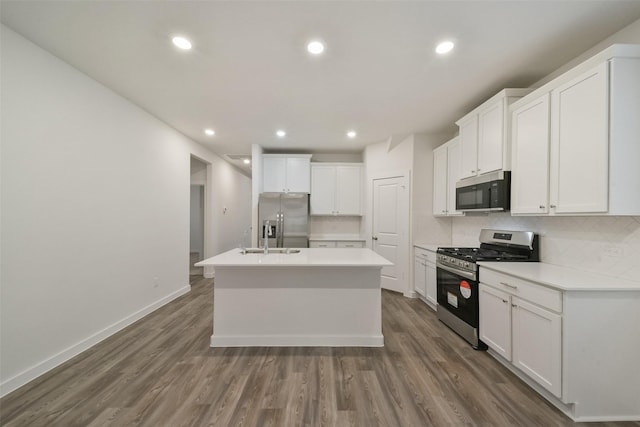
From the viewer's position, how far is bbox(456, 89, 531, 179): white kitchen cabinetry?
242cm

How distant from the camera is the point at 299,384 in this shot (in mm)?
1915

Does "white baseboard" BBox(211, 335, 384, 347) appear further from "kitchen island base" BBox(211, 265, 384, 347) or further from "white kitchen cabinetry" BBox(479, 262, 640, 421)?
"white kitchen cabinetry" BBox(479, 262, 640, 421)

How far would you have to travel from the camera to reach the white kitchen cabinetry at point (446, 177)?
11.1ft

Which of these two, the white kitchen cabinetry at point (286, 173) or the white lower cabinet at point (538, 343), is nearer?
the white lower cabinet at point (538, 343)

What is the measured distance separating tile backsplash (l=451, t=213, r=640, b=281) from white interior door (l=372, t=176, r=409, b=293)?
1610 millimetres

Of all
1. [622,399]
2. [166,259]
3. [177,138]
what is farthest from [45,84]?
[622,399]

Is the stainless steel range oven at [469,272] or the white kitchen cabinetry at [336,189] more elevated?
the white kitchen cabinetry at [336,189]

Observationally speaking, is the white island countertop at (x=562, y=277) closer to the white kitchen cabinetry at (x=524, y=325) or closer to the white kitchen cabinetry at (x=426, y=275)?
the white kitchen cabinetry at (x=524, y=325)

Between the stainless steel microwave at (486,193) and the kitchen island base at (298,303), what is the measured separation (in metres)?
1.40

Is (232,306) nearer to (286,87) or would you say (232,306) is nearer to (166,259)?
(166,259)

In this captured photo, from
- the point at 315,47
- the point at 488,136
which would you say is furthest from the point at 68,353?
the point at 488,136

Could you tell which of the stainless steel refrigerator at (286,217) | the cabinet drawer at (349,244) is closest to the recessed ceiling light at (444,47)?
the stainless steel refrigerator at (286,217)

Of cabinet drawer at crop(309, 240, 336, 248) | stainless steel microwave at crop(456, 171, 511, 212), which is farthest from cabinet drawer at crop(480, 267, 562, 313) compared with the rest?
cabinet drawer at crop(309, 240, 336, 248)

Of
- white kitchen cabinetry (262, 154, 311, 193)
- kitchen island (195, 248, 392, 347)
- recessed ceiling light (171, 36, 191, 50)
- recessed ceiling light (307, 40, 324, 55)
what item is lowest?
kitchen island (195, 248, 392, 347)
